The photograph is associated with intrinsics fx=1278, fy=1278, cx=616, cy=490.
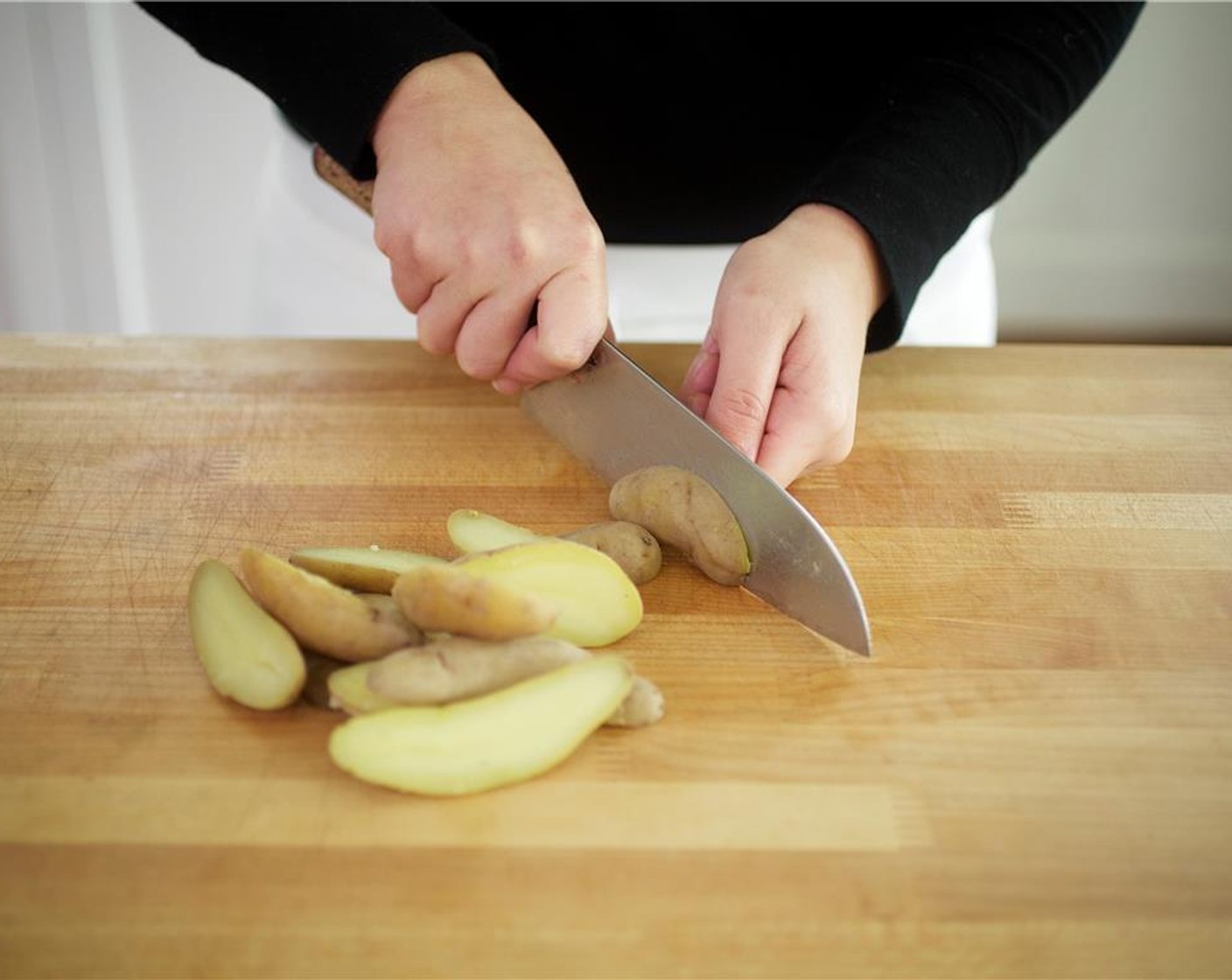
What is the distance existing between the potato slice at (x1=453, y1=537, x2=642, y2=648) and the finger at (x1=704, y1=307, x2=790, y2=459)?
173mm

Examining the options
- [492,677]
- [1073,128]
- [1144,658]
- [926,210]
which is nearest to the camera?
[492,677]

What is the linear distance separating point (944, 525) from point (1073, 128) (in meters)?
1.70

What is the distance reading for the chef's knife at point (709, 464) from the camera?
825 millimetres

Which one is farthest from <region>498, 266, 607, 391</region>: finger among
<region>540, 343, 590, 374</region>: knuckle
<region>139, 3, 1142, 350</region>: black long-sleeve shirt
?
<region>139, 3, 1142, 350</region>: black long-sleeve shirt

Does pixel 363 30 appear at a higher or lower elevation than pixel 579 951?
higher

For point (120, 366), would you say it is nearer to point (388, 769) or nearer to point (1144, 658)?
point (388, 769)

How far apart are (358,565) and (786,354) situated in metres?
0.36

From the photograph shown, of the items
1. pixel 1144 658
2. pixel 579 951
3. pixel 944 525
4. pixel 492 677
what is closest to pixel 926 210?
pixel 944 525

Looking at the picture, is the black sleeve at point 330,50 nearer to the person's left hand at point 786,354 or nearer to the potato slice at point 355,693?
the person's left hand at point 786,354

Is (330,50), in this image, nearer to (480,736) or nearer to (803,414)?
(803,414)

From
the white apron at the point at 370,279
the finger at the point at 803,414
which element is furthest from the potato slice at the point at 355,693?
the white apron at the point at 370,279

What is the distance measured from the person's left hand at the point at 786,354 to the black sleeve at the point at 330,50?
0.30 m

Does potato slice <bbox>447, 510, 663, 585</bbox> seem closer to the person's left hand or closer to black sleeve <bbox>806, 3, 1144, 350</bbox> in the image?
the person's left hand

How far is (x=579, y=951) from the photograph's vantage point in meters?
0.62
